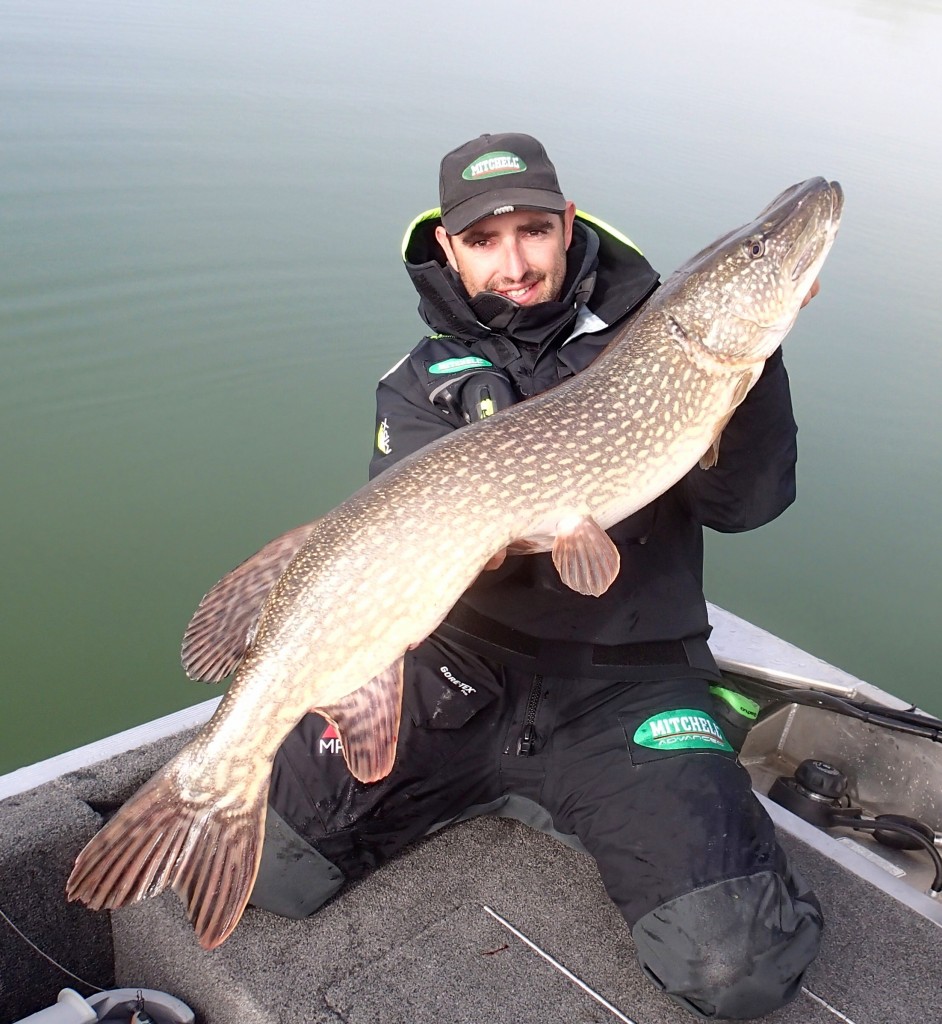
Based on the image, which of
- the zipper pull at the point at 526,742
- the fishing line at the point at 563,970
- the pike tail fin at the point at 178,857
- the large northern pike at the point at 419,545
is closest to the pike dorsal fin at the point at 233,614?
the large northern pike at the point at 419,545

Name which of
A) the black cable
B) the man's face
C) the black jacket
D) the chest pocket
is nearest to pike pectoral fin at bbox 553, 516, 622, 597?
the black jacket

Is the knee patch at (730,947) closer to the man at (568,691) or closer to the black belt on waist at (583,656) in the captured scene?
the man at (568,691)

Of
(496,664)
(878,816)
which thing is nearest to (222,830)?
(496,664)

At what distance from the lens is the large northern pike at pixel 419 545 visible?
1.69 m

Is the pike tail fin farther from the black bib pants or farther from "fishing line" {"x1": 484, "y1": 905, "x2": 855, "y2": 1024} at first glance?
"fishing line" {"x1": 484, "y1": 905, "x2": 855, "y2": 1024}

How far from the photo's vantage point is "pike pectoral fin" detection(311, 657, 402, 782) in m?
1.80

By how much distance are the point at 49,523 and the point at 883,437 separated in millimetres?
4595

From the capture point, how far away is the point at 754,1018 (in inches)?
73.5

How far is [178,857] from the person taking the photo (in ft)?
5.49

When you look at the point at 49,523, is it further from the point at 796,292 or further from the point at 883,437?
the point at 883,437

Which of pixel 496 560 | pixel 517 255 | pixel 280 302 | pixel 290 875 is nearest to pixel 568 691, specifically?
pixel 496 560

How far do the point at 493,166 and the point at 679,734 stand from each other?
1.46 m

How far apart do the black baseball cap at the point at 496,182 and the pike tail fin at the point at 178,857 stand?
1505 millimetres

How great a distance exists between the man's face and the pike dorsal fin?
0.93m
